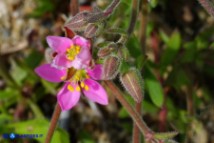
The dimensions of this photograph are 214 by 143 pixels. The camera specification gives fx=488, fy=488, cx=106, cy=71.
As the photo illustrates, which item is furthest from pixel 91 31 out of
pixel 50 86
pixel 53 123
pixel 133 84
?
pixel 50 86

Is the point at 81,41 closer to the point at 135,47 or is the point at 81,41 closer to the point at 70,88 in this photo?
the point at 70,88

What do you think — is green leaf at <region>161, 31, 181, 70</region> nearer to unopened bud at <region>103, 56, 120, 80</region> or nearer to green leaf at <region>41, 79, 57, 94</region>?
green leaf at <region>41, 79, 57, 94</region>

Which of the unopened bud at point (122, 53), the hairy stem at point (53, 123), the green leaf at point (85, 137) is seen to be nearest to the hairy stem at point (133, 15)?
the unopened bud at point (122, 53)

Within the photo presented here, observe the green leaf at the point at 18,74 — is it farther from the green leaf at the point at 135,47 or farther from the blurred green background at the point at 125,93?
the green leaf at the point at 135,47

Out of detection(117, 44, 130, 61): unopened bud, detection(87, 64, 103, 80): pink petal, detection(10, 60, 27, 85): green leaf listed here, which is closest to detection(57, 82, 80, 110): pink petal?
detection(87, 64, 103, 80): pink petal

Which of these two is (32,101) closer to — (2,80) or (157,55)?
(2,80)

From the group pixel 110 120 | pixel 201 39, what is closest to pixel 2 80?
pixel 110 120

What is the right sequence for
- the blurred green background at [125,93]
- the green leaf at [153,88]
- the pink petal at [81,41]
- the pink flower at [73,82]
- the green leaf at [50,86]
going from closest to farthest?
the pink petal at [81,41], the pink flower at [73,82], the green leaf at [153,88], the blurred green background at [125,93], the green leaf at [50,86]
